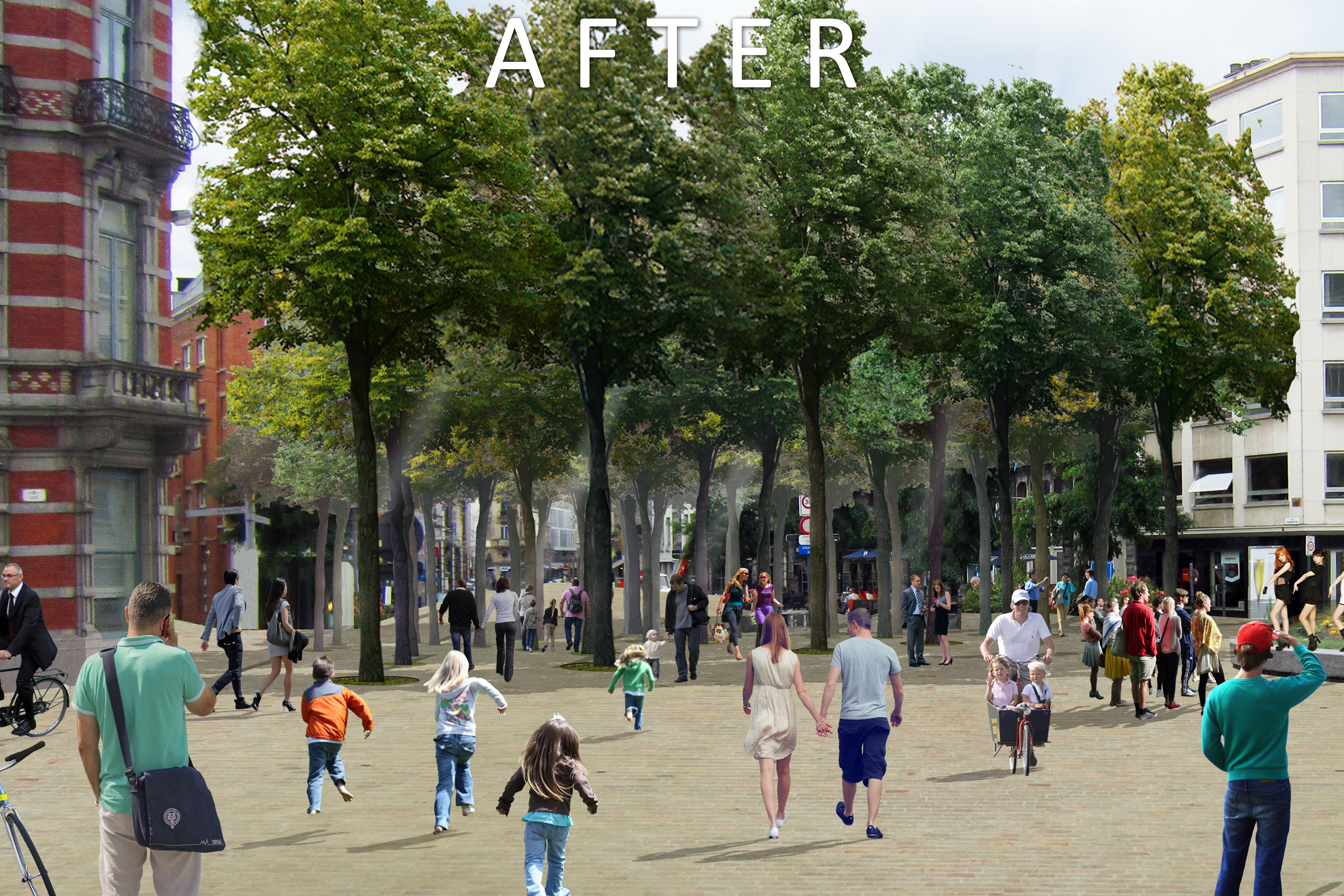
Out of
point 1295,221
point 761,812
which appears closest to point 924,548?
point 1295,221

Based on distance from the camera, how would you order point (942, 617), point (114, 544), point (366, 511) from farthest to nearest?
1. point (942, 617)
2. point (114, 544)
3. point (366, 511)

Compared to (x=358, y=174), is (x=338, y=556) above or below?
below

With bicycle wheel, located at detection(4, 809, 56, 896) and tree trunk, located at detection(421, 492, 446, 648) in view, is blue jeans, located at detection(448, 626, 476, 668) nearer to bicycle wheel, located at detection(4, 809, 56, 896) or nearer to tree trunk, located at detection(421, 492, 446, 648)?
bicycle wheel, located at detection(4, 809, 56, 896)

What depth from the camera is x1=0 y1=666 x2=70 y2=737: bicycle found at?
18.1 m

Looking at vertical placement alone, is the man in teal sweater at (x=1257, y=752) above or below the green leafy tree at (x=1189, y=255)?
below

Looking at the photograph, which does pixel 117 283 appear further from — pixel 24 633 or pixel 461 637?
pixel 24 633

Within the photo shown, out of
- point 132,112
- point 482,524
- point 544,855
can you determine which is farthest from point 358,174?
point 482,524

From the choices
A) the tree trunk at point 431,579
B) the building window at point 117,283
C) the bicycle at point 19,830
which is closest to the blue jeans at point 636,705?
the bicycle at point 19,830

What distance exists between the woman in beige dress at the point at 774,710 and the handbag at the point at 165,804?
5302 mm

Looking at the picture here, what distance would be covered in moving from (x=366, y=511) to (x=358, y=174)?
19.7 feet

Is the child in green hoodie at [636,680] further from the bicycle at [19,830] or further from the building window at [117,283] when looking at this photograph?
the building window at [117,283]

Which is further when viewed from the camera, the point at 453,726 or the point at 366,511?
the point at 366,511

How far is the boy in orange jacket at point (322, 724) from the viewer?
12.2m

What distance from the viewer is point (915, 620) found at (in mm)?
28281
